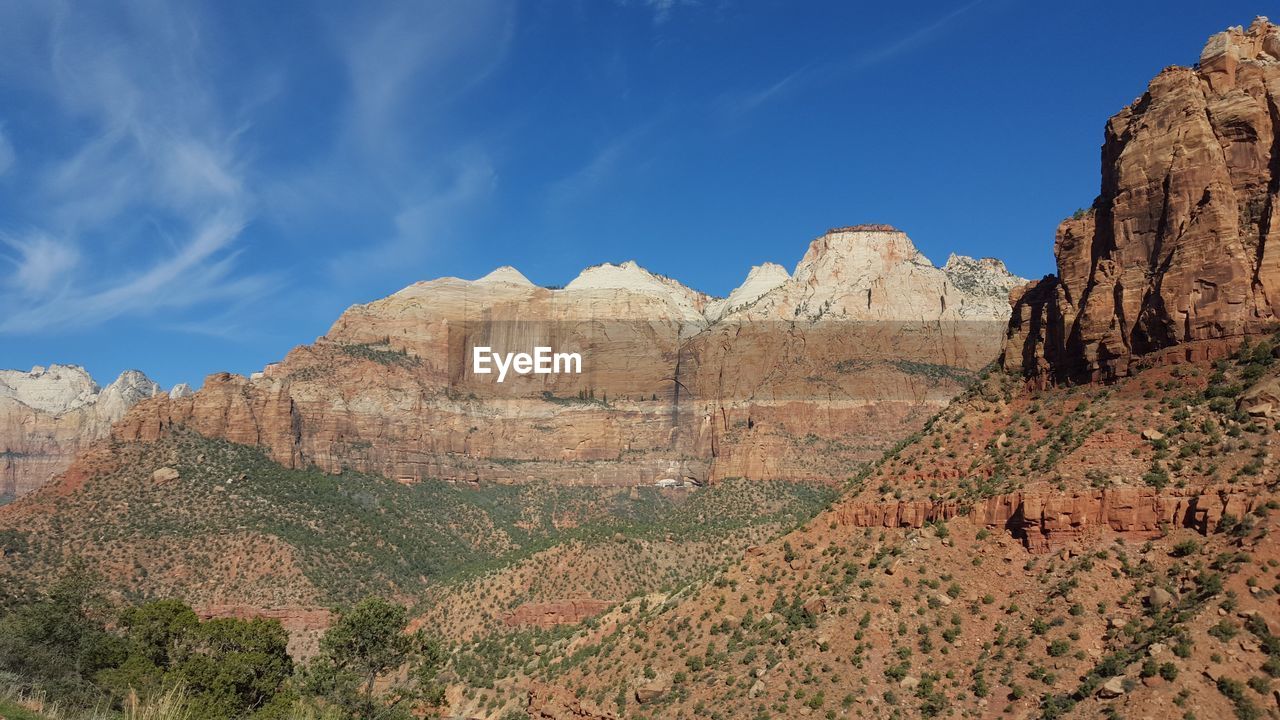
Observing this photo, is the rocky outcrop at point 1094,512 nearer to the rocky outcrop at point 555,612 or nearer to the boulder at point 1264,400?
the boulder at point 1264,400

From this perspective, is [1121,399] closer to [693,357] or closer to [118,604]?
[118,604]

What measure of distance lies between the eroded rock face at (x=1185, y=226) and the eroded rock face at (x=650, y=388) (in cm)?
9250

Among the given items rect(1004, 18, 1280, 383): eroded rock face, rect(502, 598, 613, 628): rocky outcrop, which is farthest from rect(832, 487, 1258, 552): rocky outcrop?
rect(502, 598, 613, 628): rocky outcrop

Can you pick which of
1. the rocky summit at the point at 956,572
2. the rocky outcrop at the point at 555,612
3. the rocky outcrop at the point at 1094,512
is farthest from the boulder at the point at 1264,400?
the rocky outcrop at the point at 555,612

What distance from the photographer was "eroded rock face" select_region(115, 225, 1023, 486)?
147 m

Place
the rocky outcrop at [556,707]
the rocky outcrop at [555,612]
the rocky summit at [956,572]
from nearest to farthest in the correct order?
the rocky summit at [956,572], the rocky outcrop at [556,707], the rocky outcrop at [555,612]

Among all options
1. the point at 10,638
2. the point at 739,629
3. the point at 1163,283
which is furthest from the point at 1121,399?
the point at 10,638

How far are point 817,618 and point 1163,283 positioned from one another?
73.2 feet

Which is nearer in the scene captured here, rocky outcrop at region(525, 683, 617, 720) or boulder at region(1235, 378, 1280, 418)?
boulder at region(1235, 378, 1280, 418)

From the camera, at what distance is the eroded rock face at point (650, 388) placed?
5787 inches

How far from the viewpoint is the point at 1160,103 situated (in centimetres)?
4856

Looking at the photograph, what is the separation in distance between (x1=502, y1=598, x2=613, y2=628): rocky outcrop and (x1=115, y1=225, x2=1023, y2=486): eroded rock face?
56.8 metres

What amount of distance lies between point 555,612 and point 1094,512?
56.4 meters

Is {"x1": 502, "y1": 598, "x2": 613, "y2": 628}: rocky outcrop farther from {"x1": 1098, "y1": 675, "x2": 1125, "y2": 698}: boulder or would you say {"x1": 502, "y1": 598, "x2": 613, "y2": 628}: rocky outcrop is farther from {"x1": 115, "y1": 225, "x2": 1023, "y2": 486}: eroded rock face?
{"x1": 1098, "y1": 675, "x2": 1125, "y2": 698}: boulder
